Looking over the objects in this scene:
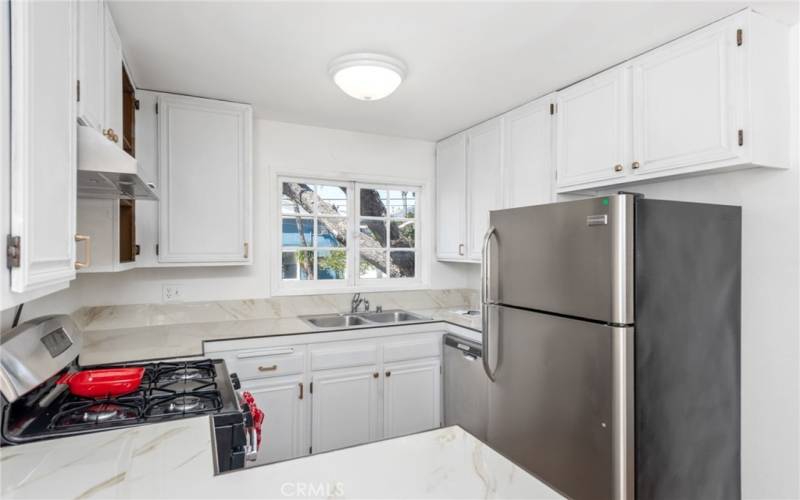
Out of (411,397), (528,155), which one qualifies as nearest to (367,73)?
(528,155)

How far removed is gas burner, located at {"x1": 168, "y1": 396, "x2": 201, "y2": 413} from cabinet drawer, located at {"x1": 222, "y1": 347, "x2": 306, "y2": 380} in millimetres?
935

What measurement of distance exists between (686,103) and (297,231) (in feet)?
8.12

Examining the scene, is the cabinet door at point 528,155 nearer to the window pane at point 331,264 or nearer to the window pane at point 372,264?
the window pane at point 372,264

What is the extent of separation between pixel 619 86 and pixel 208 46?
76.7 inches

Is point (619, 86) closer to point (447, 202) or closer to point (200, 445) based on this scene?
point (447, 202)

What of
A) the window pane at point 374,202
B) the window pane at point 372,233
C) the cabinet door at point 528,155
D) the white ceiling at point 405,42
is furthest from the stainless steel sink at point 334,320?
the white ceiling at point 405,42

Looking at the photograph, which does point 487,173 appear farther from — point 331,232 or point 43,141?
point 43,141

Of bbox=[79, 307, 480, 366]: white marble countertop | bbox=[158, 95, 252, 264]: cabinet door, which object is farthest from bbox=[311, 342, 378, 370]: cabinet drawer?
bbox=[158, 95, 252, 264]: cabinet door

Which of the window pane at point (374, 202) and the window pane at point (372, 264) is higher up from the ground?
the window pane at point (374, 202)

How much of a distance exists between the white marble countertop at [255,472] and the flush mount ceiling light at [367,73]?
1599 millimetres

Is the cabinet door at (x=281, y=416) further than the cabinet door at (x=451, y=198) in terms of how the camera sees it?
No

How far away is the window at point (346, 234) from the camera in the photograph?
317 cm

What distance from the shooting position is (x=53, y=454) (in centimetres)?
102

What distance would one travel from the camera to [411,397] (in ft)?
9.28
